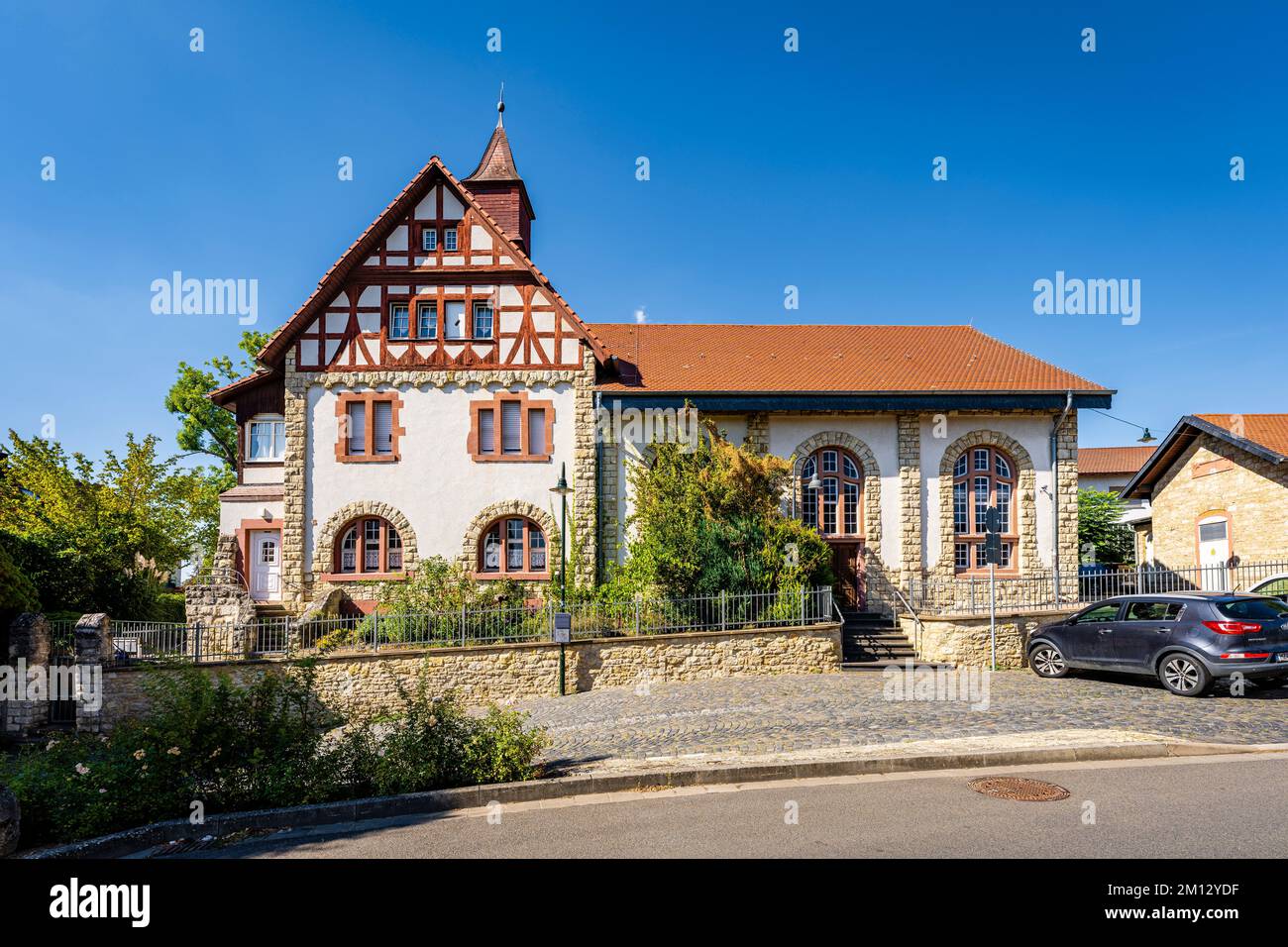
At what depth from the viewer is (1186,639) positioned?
494 inches

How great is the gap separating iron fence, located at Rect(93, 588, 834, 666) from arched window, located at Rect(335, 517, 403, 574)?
12.4ft

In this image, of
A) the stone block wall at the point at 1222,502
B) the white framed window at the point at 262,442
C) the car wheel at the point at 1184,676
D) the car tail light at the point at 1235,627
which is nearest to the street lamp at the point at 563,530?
the white framed window at the point at 262,442

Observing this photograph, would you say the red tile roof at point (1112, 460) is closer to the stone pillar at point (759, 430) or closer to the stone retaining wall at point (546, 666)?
the stone pillar at point (759, 430)

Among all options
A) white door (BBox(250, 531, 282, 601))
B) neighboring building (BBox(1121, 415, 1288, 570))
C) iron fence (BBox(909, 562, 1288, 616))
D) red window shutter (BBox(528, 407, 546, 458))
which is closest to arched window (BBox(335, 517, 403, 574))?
white door (BBox(250, 531, 282, 601))

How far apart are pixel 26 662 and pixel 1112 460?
65948 millimetres

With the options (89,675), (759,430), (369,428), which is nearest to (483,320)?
(369,428)

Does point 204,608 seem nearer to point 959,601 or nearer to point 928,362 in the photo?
point 959,601

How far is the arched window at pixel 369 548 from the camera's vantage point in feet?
69.9

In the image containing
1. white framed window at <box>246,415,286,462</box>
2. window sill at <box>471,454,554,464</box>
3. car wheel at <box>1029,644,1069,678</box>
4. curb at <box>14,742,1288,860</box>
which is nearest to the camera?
curb at <box>14,742,1288,860</box>

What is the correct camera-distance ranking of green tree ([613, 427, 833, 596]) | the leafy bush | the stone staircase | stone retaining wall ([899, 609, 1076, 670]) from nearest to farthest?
the leafy bush
stone retaining wall ([899, 609, 1076, 670])
green tree ([613, 427, 833, 596])
the stone staircase

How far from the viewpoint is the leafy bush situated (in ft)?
25.1

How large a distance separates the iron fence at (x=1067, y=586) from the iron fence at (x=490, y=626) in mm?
4027

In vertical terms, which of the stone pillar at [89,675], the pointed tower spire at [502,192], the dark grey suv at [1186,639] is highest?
the pointed tower spire at [502,192]

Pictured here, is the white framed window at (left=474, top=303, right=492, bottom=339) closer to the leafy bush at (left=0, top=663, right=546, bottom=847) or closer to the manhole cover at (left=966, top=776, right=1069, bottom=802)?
the leafy bush at (left=0, top=663, right=546, bottom=847)
